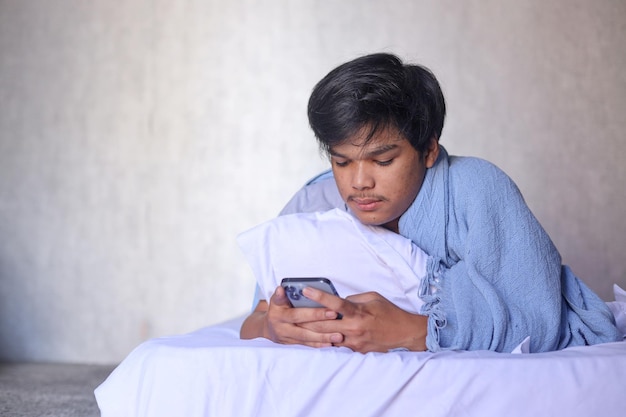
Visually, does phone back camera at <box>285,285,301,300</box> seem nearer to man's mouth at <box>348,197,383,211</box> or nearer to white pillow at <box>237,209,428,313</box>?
white pillow at <box>237,209,428,313</box>

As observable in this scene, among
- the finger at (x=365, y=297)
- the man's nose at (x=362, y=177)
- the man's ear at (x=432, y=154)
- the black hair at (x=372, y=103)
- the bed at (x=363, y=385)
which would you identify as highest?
the black hair at (x=372, y=103)

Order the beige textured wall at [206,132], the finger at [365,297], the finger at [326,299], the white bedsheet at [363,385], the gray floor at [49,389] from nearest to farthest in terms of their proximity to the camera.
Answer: the white bedsheet at [363,385], the finger at [326,299], the finger at [365,297], the gray floor at [49,389], the beige textured wall at [206,132]

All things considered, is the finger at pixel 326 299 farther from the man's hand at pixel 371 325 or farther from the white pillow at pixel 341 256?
the white pillow at pixel 341 256

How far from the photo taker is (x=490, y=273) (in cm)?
156

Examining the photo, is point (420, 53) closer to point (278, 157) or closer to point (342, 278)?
point (278, 157)

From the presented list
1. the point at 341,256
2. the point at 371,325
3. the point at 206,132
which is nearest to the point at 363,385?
the point at 371,325

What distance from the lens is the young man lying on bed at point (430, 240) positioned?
148 centimetres

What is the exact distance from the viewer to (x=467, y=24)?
3.75 metres

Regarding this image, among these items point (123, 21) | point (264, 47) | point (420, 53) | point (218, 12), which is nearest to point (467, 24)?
point (420, 53)

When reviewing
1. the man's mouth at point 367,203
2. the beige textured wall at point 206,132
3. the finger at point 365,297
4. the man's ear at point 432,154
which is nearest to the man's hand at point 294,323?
the finger at point 365,297

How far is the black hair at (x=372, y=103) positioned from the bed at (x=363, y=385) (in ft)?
1.81

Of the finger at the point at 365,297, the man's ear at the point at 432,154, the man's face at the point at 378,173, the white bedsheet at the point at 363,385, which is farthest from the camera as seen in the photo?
the man's ear at the point at 432,154

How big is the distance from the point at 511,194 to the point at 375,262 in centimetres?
35

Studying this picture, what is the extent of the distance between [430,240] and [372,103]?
1.16ft
